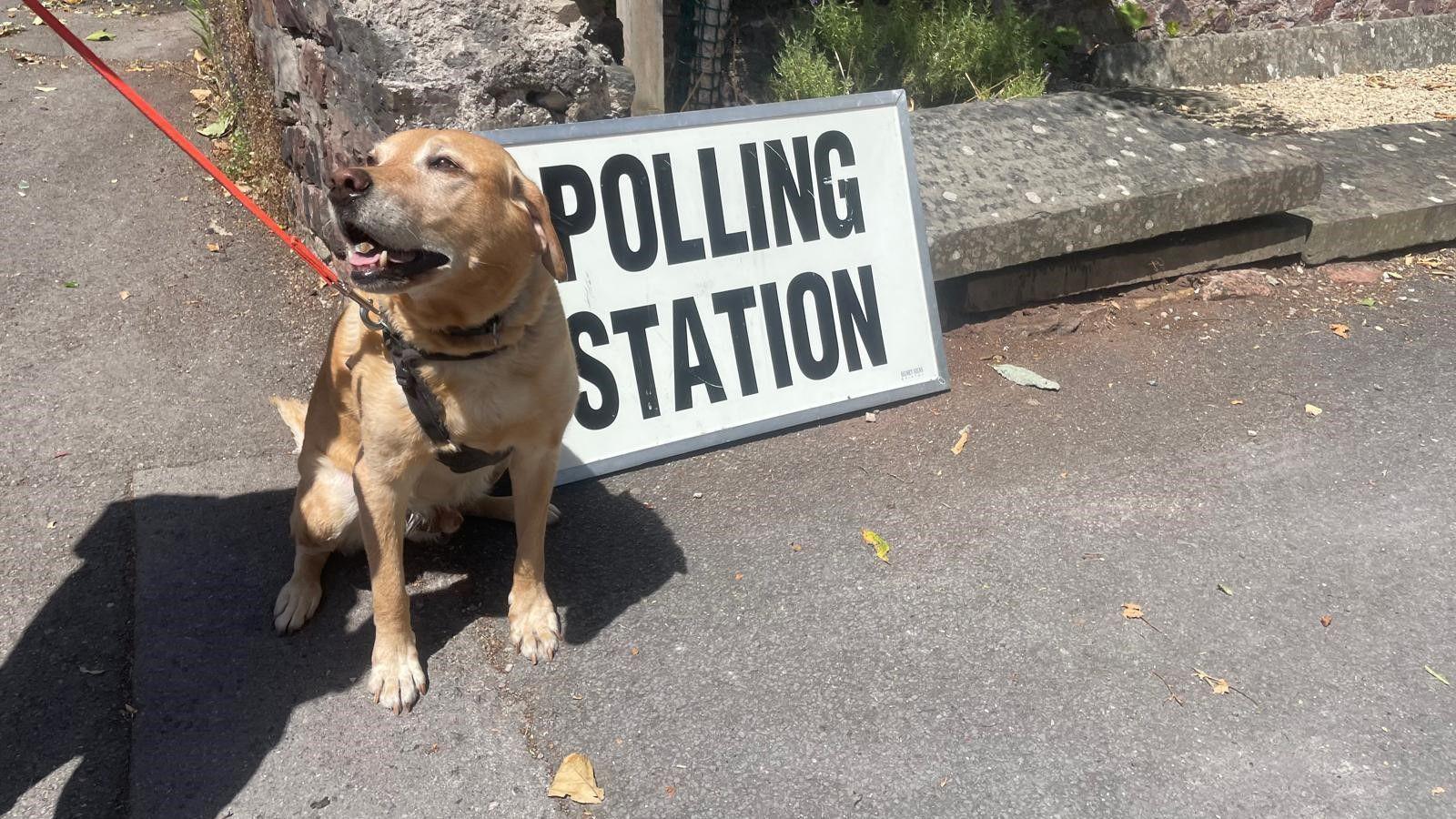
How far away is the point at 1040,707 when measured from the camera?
2.57 meters

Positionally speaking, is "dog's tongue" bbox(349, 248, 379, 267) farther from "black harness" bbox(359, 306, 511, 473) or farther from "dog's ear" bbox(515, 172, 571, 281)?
"dog's ear" bbox(515, 172, 571, 281)

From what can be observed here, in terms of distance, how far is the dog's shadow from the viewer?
2.37m

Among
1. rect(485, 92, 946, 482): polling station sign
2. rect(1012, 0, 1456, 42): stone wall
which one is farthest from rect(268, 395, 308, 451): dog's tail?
rect(1012, 0, 1456, 42): stone wall

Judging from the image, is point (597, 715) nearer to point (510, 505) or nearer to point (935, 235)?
point (510, 505)

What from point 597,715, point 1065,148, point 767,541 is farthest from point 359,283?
point 1065,148

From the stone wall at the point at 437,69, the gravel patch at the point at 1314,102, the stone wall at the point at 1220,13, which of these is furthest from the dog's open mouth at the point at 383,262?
the stone wall at the point at 1220,13

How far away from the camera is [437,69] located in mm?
3535

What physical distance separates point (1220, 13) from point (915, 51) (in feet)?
11.0

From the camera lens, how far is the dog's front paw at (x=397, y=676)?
2.56 meters

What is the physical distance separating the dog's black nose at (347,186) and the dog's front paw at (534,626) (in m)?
1.23

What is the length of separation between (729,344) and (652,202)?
1.97 feet

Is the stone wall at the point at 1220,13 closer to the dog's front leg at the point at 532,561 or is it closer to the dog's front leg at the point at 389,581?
the dog's front leg at the point at 532,561

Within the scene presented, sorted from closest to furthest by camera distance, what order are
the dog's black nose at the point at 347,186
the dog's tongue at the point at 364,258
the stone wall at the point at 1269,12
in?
the dog's black nose at the point at 347,186 → the dog's tongue at the point at 364,258 → the stone wall at the point at 1269,12

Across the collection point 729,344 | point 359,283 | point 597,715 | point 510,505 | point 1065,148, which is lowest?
point 597,715
